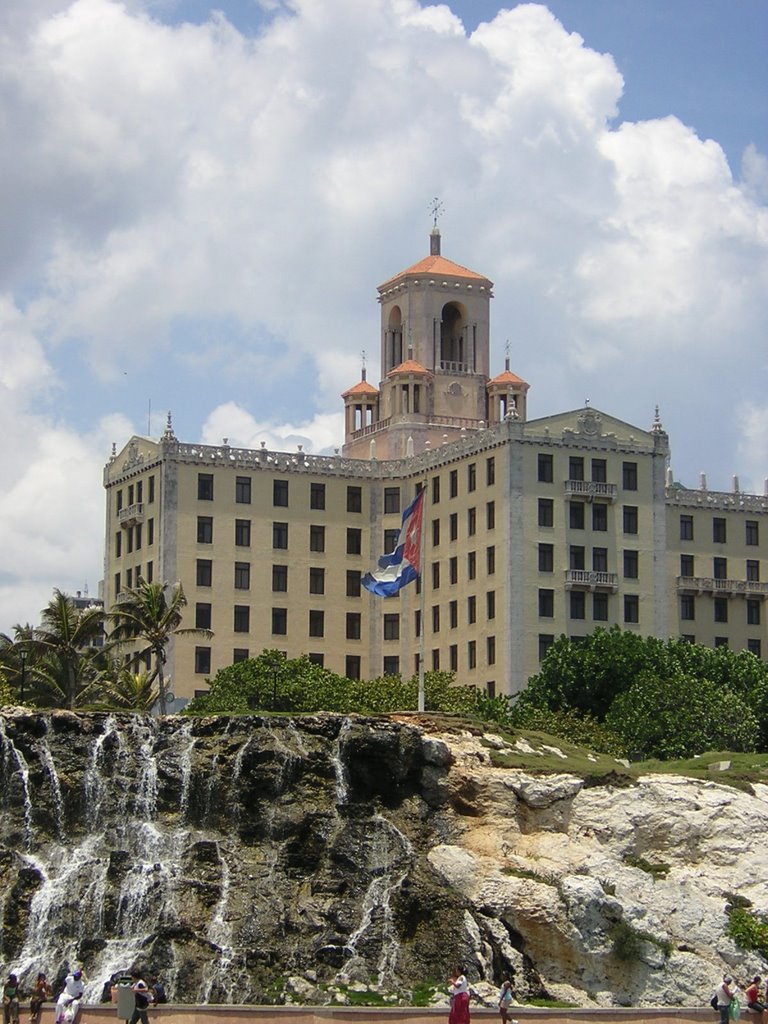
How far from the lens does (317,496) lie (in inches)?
6585

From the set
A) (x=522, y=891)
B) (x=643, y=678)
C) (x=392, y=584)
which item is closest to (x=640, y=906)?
(x=522, y=891)

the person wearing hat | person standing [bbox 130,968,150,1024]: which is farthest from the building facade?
person standing [bbox 130,968,150,1024]

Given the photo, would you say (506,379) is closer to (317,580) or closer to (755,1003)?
(317,580)

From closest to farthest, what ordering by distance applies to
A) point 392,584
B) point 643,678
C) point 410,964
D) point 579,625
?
point 410,964 → point 392,584 → point 643,678 → point 579,625

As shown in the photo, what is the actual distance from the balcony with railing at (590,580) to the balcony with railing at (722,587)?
801cm

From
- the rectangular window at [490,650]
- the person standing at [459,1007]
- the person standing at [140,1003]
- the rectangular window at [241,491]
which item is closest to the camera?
the person standing at [140,1003]

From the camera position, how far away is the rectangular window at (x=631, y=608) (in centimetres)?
15825

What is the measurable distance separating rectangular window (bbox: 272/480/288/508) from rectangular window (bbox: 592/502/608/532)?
21399 millimetres

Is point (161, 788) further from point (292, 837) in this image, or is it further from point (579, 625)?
point (579, 625)

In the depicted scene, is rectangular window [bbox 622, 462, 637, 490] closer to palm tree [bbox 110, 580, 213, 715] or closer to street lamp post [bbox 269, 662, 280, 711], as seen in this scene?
street lamp post [bbox 269, 662, 280, 711]

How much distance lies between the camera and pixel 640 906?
8900cm

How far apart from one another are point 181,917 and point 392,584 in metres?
19.9

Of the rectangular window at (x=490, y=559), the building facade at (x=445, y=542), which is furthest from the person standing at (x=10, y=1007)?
the rectangular window at (x=490, y=559)

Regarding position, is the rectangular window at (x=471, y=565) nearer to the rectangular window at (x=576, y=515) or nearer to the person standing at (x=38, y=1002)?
the rectangular window at (x=576, y=515)
